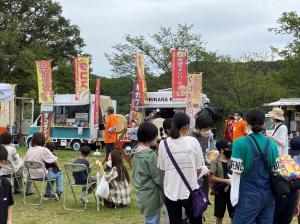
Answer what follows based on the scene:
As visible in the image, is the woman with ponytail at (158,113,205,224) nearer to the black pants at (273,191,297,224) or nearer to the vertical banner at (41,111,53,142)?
the black pants at (273,191,297,224)

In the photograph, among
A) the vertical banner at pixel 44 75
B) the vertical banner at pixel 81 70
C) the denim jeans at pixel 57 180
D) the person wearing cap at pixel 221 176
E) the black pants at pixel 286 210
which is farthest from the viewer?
the vertical banner at pixel 44 75

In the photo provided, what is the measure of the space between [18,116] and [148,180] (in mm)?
16846

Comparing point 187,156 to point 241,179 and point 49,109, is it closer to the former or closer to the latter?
point 241,179

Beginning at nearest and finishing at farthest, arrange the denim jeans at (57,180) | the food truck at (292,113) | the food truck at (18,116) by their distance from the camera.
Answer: the denim jeans at (57,180), the food truck at (292,113), the food truck at (18,116)

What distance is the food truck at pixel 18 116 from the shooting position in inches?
671

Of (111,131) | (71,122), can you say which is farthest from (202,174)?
(71,122)

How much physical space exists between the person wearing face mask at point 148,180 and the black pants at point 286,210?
110 centimetres

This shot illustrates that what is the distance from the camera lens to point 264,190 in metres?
3.61

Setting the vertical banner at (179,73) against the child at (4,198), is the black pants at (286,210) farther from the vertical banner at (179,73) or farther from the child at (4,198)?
the vertical banner at (179,73)

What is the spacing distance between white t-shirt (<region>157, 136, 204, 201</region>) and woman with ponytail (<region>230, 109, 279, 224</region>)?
375mm

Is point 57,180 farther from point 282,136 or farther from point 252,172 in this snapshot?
point 252,172

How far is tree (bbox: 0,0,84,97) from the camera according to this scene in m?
28.4

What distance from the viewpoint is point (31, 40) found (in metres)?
32.3

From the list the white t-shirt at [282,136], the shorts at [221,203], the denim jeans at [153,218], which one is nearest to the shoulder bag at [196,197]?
the denim jeans at [153,218]
